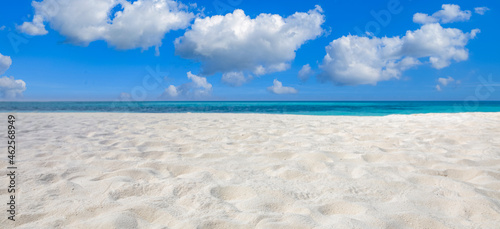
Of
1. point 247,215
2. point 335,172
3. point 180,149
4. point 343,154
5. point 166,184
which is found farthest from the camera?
point 180,149

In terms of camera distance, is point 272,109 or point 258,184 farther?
point 272,109

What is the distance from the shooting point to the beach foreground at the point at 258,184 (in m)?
1.71

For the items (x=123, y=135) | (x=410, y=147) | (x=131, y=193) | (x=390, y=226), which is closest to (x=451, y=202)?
(x=390, y=226)

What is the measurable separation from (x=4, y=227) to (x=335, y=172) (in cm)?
254

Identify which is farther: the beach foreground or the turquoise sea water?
the turquoise sea water

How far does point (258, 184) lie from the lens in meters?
2.30

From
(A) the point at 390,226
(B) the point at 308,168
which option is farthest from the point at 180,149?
(A) the point at 390,226

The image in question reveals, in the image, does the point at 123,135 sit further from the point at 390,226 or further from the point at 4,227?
the point at 390,226

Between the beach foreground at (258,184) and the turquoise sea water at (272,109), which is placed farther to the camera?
the turquoise sea water at (272,109)

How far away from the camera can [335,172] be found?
2.63m

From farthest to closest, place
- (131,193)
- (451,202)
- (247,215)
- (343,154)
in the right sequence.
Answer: (343,154) → (131,193) → (451,202) → (247,215)

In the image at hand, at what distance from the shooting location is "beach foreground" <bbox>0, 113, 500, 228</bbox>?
1.71 meters

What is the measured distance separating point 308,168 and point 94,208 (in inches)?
75.6

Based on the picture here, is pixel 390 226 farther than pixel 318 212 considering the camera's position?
No
